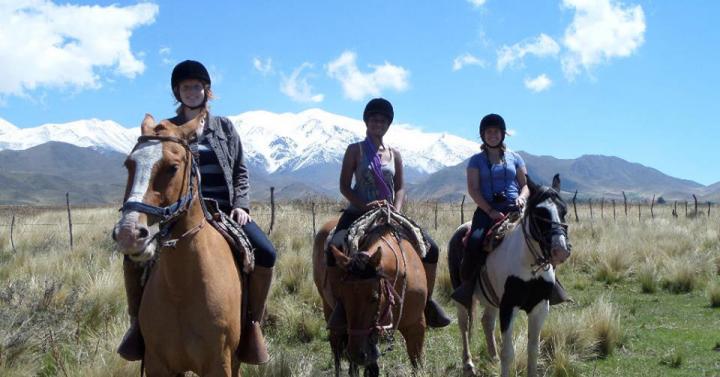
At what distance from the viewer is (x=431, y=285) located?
619cm

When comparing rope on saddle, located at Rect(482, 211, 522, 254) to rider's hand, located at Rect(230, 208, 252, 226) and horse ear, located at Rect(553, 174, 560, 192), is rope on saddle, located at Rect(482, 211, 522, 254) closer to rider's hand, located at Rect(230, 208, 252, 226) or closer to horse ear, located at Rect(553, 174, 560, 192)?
horse ear, located at Rect(553, 174, 560, 192)

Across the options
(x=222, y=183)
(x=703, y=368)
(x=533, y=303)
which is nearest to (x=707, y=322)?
(x=703, y=368)

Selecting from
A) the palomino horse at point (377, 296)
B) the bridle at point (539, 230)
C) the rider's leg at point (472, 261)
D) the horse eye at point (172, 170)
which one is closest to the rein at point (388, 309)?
the palomino horse at point (377, 296)

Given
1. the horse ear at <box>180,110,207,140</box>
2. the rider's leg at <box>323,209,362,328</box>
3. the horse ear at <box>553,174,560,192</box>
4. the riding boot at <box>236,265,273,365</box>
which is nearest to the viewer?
the horse ear at <box>180,110,207,140</box>

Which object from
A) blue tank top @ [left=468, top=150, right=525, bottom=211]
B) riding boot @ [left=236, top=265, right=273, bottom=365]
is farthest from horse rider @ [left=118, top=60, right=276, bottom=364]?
blue tank top @ [left=468, top=150, right=525, bottom=211]

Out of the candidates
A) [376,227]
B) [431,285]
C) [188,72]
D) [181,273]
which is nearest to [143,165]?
[181,273]

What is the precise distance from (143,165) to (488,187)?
457 centimetres

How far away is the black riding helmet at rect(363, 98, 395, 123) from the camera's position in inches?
235

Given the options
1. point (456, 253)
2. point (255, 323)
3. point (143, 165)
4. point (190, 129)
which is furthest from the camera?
point (456, 253)

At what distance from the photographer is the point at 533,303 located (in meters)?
5.80

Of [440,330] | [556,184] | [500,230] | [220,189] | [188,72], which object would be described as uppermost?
[188,72]

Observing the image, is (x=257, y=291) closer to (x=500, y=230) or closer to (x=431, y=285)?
(x=431, y=285)

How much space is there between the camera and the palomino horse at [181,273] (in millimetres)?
2971

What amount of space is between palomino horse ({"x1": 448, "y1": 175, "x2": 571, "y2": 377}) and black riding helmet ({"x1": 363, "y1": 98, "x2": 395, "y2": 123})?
1.58 metres
